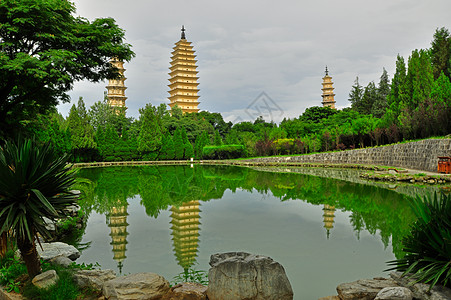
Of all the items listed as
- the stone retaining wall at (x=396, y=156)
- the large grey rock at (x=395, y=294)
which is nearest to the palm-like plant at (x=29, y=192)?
the large grey rock at (x=395, y=294)

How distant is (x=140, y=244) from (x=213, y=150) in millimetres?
30059

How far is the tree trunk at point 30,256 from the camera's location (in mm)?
3109

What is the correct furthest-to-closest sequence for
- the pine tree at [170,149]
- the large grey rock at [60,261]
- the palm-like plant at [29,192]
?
the pine tree at [170,149] < the large grey rock at [60,261] < the palm-like plant at [29,192]

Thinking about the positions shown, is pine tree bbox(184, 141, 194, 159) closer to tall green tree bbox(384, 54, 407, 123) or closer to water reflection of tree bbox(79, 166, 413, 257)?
tall green tree bbox(384, 54, 407, 123)

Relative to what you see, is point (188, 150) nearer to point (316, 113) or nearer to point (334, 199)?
point (316, 113)

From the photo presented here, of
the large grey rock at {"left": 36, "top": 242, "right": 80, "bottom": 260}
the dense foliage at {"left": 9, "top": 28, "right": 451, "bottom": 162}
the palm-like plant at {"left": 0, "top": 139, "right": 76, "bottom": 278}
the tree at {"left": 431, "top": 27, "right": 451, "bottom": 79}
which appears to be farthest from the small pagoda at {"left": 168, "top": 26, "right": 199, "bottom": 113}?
the palm-like plant at {"left": 0, "top": 139, "right": 76, "bottom": 278}

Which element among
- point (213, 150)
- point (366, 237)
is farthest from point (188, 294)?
point (213, 150)

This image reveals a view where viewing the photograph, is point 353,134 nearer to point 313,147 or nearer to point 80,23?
point 313,147

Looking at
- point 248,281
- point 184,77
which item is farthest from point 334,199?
point 184,77

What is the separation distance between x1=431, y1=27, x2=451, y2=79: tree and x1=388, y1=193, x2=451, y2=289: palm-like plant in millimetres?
30981

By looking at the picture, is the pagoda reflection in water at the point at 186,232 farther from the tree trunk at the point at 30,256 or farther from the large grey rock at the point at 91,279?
the tree trunk at the point at 30,256

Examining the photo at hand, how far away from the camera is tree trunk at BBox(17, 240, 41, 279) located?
3109 millimetres

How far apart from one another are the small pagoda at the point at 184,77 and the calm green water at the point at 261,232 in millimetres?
48414

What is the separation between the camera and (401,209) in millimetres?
7441
